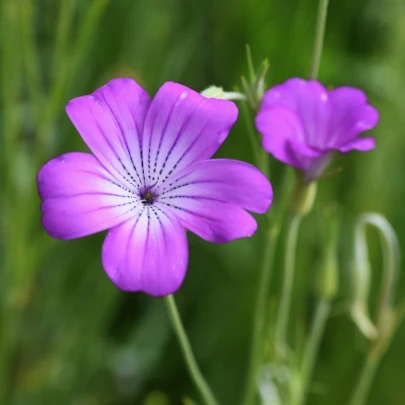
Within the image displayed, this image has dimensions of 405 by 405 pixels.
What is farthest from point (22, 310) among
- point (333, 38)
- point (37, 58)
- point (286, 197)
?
point (333, 38)

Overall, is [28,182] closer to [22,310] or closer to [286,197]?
[22,310]

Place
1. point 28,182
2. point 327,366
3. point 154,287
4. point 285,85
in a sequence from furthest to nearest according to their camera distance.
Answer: point 327,366 < point 28,182 < point 285,85 < point 154,287

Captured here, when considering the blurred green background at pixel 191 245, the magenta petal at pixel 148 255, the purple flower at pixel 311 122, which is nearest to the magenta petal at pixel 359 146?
the purple flower at pixel 311 122

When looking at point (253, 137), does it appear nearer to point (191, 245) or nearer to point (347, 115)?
point (347, 115)

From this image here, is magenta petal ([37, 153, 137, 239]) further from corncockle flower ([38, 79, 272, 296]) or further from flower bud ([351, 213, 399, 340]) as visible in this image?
flower bud ([351, 213, 399, 340])

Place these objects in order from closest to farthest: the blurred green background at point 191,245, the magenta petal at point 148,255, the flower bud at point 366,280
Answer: the magenta petal at point 148,255
the flower bud at point 366,280
the blurred green background at point 191,245

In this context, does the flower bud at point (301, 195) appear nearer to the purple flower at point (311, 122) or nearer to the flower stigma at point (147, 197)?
the purple flower at point (311, 122)

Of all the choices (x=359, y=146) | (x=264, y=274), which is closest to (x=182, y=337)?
(x=264, y=274)
